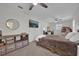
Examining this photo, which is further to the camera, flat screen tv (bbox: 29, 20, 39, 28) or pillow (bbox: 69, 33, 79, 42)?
flat screen tv (bbox: 29, 20, 39, 28)

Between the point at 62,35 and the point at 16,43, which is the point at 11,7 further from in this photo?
the point at 62,35

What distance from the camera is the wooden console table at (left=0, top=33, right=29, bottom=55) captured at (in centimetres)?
160

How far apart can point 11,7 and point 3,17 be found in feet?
0.74

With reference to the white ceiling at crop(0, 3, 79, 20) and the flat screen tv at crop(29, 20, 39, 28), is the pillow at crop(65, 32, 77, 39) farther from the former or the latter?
the flat screen tv at crop(29, 20, 39, 28)

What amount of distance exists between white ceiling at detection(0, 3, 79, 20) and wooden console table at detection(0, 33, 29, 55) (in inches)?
19.0

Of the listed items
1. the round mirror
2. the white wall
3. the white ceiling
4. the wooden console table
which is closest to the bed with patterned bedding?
the white wall

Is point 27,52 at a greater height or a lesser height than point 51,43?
lesser

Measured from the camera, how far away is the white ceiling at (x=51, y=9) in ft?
5.34

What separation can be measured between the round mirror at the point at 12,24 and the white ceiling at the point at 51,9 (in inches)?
8.5

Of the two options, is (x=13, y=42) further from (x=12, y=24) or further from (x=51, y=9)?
(x=51, y=9)

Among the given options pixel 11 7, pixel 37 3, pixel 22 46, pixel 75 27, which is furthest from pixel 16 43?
pixel 75 27

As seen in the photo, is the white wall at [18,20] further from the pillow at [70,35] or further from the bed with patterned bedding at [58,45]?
the pillow at [70,35]

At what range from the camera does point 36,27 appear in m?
1.80

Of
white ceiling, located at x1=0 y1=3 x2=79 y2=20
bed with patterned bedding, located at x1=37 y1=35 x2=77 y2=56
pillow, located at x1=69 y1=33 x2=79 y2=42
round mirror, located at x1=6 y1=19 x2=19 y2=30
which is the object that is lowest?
bed with patterned bedding, located at x1=37 y1=35 x2=77 y2=56
